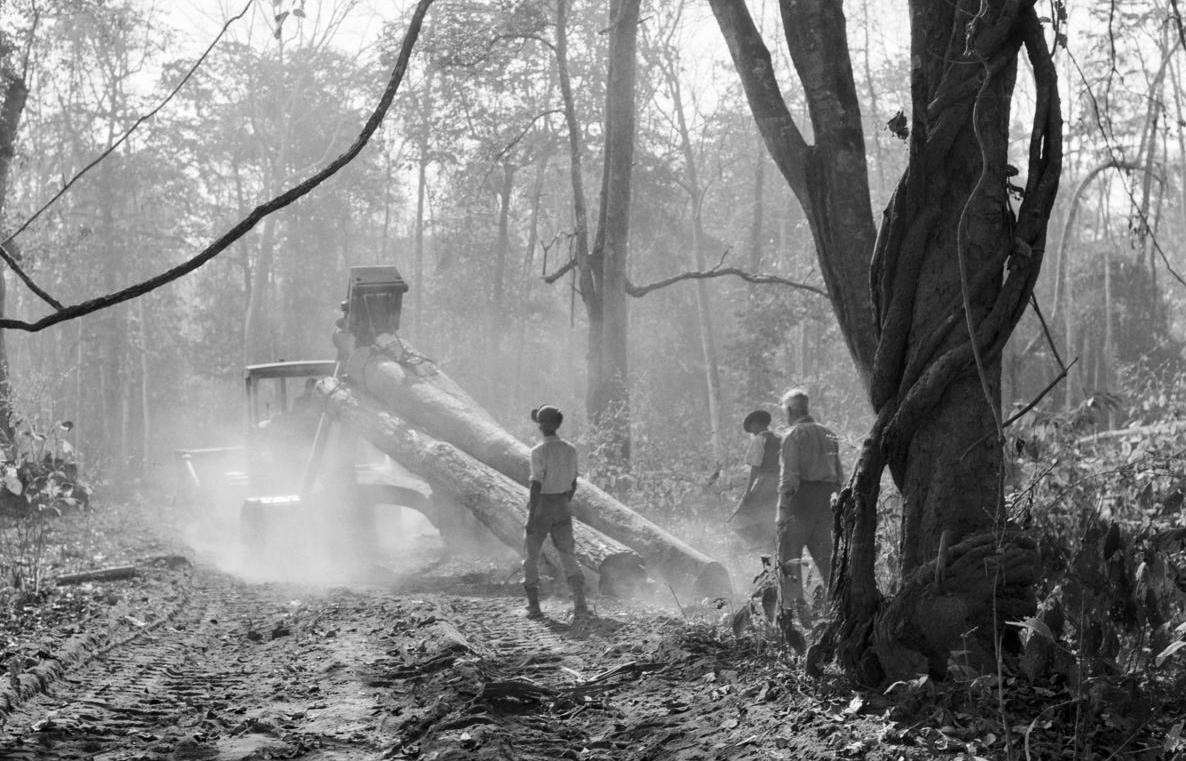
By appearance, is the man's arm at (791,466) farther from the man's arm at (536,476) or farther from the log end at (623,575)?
the log end at (623,575)

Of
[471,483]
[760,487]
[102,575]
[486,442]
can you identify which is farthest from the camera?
[486,442]

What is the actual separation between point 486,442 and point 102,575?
466cm

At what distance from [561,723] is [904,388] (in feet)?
8.15

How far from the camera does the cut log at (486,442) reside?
11703 millimetres

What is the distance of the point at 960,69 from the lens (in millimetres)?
5570

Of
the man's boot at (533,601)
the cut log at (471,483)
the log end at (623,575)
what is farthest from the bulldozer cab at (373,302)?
the man's boot at (533,601)

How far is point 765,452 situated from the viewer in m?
11.1

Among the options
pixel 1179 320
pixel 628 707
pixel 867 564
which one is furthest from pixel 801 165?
pixel 1179 320

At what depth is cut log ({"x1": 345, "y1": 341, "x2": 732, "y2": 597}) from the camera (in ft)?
38.4

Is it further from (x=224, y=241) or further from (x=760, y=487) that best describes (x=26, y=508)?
(x=224, y=241)

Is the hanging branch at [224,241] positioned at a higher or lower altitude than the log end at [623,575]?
higher

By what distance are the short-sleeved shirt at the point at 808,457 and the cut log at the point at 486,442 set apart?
1932 mm

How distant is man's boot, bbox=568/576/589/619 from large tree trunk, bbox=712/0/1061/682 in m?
4.76

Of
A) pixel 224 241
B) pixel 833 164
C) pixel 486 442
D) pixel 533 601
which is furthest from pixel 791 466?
pixel 224 241
